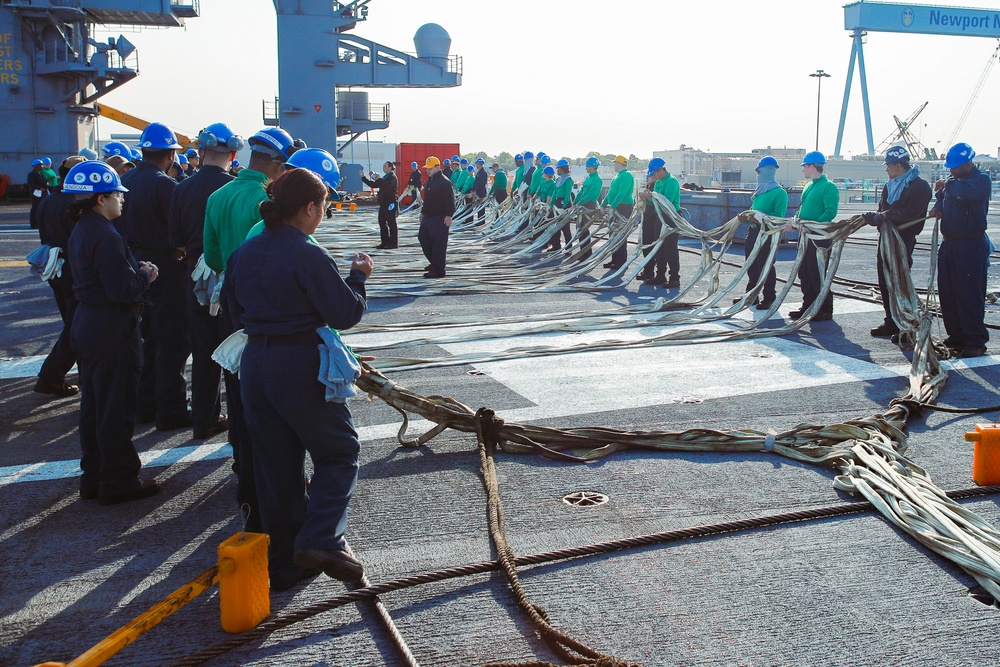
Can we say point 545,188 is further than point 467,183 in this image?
No

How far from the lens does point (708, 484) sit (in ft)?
15.7

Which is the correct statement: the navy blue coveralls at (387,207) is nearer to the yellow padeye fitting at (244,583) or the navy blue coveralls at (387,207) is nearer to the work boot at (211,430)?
the work boot at (211,430)

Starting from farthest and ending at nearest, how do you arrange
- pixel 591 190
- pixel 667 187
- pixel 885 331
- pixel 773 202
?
pixel 591 190 < pixel 667 187 < pixel 773 202 < pixel 885 331

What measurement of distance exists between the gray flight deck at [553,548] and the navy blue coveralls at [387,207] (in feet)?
36.5

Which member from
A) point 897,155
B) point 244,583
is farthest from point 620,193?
point 244,583

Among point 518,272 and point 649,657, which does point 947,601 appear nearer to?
point 649,657

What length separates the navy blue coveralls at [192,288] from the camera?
17.6 ft

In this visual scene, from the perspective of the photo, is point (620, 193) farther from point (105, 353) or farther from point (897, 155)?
point (105, 353)

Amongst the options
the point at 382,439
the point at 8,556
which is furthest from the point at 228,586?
the point at 382,439

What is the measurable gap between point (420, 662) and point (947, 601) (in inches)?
85.9

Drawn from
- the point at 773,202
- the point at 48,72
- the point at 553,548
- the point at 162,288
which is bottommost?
the point at 553,548

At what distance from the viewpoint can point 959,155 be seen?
26.9 ft

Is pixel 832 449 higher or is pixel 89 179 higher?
pixel 89 179

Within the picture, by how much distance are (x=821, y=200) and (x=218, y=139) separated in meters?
7.36
